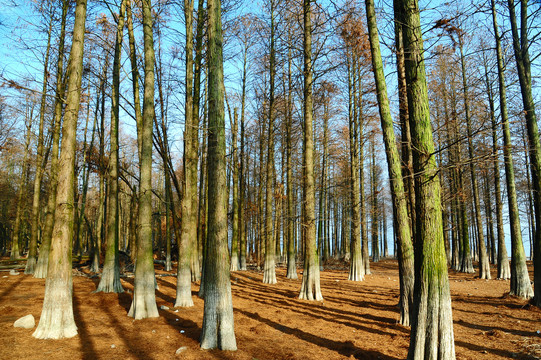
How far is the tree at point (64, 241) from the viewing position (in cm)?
563

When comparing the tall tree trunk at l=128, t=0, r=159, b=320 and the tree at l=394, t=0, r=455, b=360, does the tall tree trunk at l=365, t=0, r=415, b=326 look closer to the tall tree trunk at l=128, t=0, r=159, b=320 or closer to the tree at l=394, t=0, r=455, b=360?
the tree at l=394, t=0, r=455, b=360

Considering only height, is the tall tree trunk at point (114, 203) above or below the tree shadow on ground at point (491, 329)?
above

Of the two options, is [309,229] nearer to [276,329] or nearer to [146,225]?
[276,329]

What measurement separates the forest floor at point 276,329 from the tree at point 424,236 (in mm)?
1126

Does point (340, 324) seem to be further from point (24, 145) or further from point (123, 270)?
point (24, 145)

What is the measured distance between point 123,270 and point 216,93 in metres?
14.1

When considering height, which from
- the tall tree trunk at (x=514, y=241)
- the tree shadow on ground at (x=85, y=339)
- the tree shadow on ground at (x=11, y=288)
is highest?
the tall tree trunk at (x=514, y=241)

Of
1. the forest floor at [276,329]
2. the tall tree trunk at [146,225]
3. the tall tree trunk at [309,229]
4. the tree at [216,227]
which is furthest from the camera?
the tall tree trunk at [309,229]

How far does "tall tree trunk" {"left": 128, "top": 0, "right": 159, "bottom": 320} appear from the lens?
7.30 meters

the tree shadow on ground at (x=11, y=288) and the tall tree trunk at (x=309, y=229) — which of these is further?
the tall tree trunk at (x=309, y=229)

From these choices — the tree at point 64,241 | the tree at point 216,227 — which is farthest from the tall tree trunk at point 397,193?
→ the tree at point 64,241

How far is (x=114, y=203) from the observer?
10633 mm

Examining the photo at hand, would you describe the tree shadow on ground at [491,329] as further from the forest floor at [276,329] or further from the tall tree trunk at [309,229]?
the tall tree trunk at [309,229]

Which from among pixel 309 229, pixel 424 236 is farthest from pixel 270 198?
pixel 424 236
